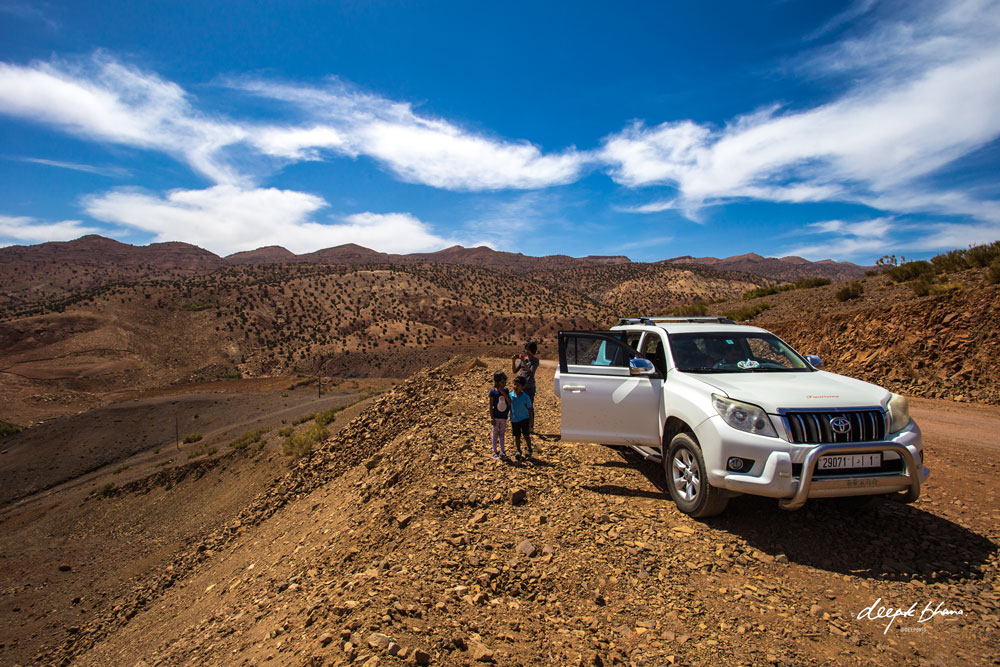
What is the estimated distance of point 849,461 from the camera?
4078 millimetres

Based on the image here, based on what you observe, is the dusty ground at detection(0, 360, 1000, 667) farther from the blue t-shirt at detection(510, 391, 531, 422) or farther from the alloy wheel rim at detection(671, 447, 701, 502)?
the blue t-shirt at detection(510, 391, 531, 422)

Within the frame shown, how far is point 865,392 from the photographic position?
4.53 metres

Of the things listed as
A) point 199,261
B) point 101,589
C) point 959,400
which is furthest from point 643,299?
point 199,261

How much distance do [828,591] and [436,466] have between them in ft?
15.4

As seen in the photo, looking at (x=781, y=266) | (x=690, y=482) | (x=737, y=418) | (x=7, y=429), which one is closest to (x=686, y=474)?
(x=690, y=482)

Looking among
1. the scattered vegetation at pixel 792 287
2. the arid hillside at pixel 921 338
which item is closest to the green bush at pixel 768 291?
the scattered vegetation at pixel 792 287

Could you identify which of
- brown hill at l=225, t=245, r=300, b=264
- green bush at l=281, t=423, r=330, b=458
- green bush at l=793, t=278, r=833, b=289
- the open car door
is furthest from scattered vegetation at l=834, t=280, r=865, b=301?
brown hill at l=225, t=245, r=300, b=264

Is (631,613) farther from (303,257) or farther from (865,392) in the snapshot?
(303,257)

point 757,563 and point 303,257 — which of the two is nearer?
point 757,563

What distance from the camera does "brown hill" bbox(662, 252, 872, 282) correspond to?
123950 millimetres

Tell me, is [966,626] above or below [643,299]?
below

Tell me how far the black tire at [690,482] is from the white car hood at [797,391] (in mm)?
673

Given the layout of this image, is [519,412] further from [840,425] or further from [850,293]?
[850,293]

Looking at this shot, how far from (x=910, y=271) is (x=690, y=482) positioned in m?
19.8
